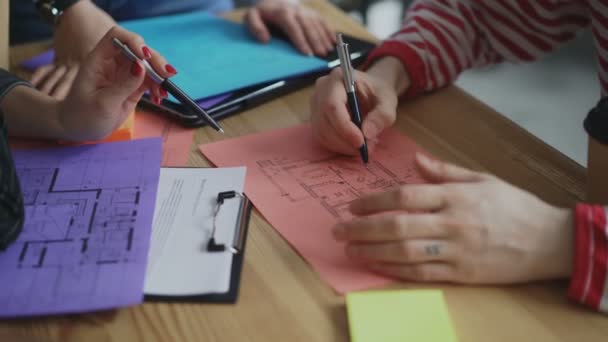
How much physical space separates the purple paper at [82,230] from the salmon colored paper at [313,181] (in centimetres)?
11

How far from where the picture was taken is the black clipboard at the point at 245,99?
87cm

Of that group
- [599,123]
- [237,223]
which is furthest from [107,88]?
[599,123]

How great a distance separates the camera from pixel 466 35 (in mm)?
965

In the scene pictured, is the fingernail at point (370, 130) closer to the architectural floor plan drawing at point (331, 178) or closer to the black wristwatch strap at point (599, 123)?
the architectural floor plan drawing at point (331, 178)

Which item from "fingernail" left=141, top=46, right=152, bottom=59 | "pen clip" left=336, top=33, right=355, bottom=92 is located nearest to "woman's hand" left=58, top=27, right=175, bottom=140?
"fingernail" left=141, top=46, right=152, bottom=59

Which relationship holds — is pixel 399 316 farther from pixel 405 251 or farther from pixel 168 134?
pixel 168 134

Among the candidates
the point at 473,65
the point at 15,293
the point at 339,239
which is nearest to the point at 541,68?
the point at 473,65

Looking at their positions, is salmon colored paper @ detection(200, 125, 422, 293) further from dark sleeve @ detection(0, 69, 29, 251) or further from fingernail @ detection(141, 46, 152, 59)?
dark sleeve @ detection(0, 69, 29, 251)

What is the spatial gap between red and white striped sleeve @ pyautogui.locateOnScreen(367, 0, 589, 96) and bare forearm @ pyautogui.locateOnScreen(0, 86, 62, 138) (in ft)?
1.54

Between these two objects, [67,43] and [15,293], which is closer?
[15,293]

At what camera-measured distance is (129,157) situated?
0.77m

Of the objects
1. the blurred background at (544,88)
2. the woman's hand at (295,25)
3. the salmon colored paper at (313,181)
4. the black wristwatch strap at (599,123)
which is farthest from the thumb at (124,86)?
the blurred background at (544,88)

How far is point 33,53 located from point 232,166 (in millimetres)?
Answer: 572

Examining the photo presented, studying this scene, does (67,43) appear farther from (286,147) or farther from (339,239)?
(339,239)
